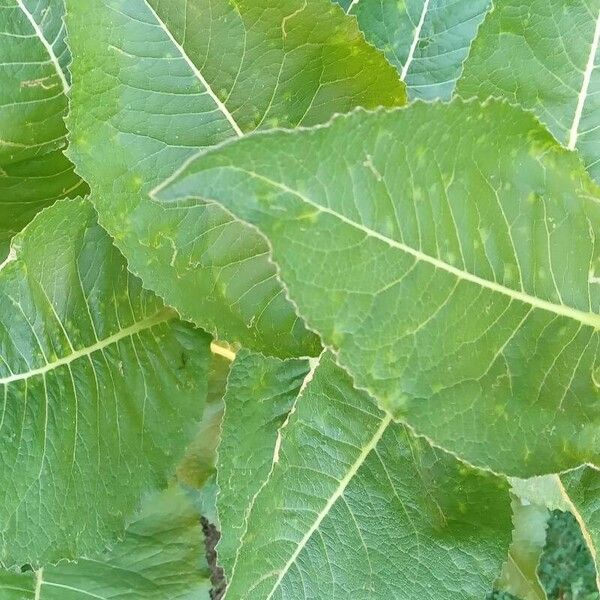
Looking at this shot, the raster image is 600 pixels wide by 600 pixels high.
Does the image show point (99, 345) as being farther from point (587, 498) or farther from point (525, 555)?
point (525, 555)

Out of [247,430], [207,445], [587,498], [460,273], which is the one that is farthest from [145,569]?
[460,273]

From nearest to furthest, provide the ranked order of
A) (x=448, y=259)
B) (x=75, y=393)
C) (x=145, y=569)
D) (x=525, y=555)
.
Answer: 1. (x=448, y=259)
2. (x=75, y=393)
3. (x=145, y=569)
4. (x=525, y=555)

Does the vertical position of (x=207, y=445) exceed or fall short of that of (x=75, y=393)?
it falls short

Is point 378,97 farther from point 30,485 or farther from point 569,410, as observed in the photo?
point 30,485

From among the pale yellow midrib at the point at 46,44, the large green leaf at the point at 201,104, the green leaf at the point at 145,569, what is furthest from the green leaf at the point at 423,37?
the green leaf at the point at 145,569

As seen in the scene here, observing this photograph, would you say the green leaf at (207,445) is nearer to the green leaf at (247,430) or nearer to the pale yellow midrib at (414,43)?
the green leaf at (247,430)

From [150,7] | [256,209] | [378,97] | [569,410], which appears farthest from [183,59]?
[569,410]

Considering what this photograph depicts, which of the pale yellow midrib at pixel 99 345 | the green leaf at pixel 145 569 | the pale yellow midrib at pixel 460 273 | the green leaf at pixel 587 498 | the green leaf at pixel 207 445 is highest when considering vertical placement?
the pale yellow midrib at pixel 460 273
